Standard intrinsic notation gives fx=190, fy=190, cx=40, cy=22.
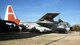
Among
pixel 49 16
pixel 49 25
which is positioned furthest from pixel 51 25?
pixel 49 16

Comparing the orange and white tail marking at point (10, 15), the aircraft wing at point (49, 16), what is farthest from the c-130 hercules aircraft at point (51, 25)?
the orange and white tail marking at point (10, 15)

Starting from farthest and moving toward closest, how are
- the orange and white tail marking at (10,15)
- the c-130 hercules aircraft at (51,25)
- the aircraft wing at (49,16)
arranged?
the orange and white tail marking at (10,15) → the c-130 hercules aircraft at (51,25) → the aircraft wing at (49,16)

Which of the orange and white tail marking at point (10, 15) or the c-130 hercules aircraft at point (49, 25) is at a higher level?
the orange and white tail marking at point (10, 15)

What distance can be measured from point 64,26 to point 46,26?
164 inches

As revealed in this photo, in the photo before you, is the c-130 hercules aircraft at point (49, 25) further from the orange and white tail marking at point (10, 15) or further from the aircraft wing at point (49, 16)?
the orange and white tail marking at point (10, 15)

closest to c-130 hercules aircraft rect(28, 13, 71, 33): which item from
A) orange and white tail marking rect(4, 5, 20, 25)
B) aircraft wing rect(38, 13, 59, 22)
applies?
aircraft wing rect(38, 13, 59, 22)

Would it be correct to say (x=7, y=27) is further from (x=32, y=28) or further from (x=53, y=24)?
(x=53, y=24)

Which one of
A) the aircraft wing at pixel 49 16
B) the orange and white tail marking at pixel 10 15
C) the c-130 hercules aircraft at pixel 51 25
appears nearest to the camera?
the aircraft wing at pixel 49 16

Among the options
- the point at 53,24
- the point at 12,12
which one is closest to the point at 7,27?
the point at 12,12

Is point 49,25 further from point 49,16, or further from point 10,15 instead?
point 10,15

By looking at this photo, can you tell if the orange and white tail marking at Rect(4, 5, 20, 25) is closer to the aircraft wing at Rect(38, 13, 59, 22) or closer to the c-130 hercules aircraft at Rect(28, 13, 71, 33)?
the c-130 hercules aircraft at Rect(28, 13, 71, 33)

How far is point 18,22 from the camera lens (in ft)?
149

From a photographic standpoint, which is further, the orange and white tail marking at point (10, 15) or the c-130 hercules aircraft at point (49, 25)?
the orange and white tail marking at point (10, 15)

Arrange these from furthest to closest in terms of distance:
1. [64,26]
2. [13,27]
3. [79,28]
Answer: [79,28], [13,27], [64,26]
